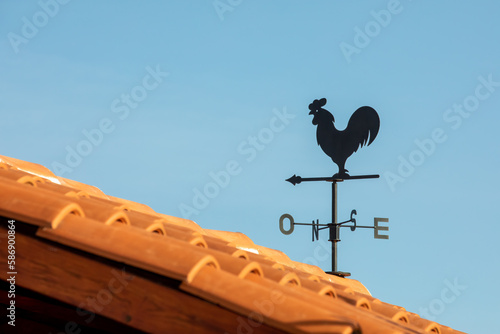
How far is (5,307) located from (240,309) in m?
1.42

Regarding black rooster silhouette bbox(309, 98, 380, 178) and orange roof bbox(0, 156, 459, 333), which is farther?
black rooster silhouette bbox(309, 98, 380, 178)

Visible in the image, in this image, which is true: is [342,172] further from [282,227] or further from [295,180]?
[282,227]

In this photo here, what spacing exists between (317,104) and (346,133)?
2.09 feet

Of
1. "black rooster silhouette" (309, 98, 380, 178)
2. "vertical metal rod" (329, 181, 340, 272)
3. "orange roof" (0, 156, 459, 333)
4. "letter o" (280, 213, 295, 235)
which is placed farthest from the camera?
"black rooster silhouette" (309, 98, 380, 178)

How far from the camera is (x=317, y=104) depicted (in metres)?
9.02

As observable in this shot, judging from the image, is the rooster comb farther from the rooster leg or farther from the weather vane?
the rooster leg

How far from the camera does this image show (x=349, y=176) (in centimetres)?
766

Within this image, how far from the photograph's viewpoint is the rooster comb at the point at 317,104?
8.99 metres

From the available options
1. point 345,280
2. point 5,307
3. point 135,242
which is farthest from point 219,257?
point 345,280

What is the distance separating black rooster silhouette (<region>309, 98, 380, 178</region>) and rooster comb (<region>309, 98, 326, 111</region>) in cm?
10

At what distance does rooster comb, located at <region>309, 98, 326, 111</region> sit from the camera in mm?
8992

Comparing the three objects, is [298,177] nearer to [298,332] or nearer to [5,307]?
[5,307]

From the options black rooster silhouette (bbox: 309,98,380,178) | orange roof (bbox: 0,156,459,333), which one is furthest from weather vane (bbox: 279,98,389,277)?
orange roof (bbox: 0,156,459,333)

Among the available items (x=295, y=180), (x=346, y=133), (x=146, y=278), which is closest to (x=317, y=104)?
(x=346, y=133)
